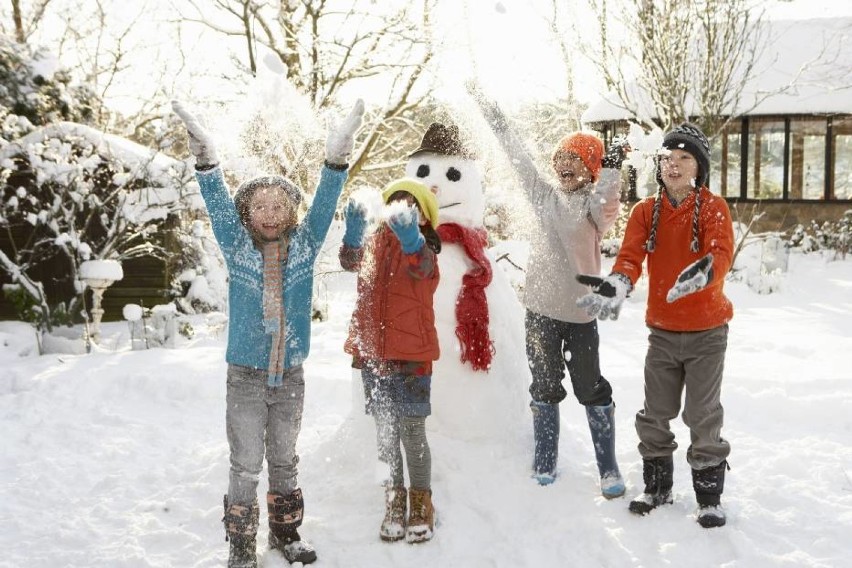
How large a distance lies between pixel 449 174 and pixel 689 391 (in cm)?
162

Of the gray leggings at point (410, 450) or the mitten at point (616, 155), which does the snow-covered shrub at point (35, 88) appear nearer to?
the gray leggings at point (410, 450)

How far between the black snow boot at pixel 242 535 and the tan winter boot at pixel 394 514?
0.54 m

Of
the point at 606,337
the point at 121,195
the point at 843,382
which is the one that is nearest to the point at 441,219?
the point at 843,382

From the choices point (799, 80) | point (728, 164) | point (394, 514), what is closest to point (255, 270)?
point (394, 514)

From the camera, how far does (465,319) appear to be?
11.8ft

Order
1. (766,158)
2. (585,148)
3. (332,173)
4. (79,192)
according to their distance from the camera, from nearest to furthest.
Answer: (332,173), (585,148), (79,192), (766,158)

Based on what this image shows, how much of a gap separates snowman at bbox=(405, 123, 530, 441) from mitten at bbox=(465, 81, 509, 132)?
0.40 m

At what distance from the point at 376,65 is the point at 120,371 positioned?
6.36 m

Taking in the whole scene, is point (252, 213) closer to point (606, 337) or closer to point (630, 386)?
point (630, 386)

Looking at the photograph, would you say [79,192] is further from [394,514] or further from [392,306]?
[394,514]

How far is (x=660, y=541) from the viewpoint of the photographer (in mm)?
2842

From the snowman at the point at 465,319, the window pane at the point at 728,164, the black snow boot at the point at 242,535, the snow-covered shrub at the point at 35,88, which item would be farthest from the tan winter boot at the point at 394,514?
the window pane at the point at 728,164

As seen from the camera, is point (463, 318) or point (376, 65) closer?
point (463, 318)

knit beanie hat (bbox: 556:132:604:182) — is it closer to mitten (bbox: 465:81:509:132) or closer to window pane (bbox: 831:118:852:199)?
mitten (bbox: 465:81:509:132)
